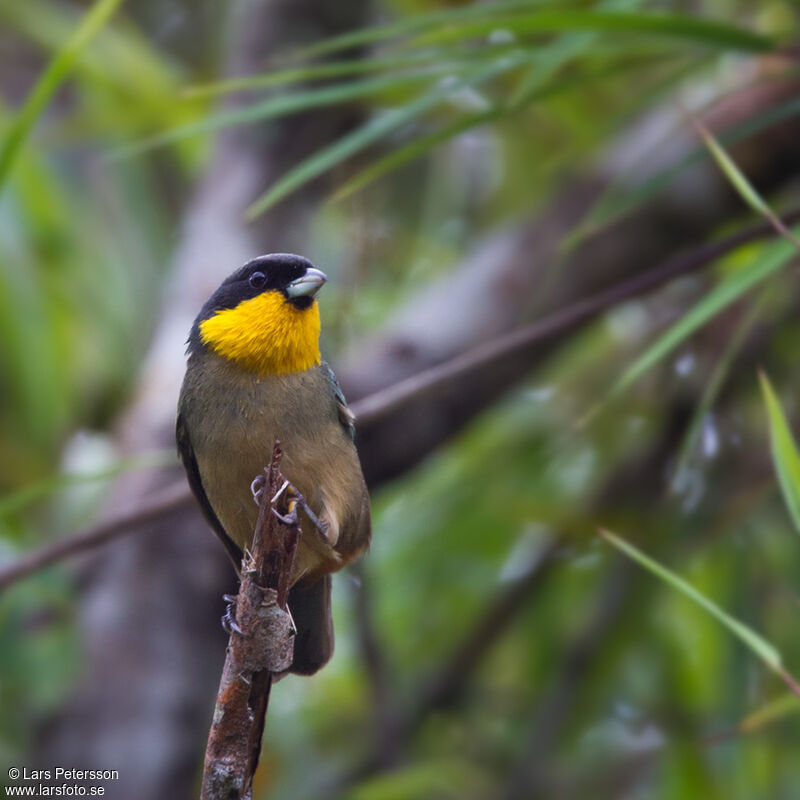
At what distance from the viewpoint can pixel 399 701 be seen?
15.7 feet

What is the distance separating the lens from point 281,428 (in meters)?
2.71

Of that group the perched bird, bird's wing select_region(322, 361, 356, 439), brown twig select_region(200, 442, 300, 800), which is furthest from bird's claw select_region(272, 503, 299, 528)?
bird's wing select_region(322, 361, 356, 439)

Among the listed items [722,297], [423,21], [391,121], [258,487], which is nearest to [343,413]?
[258,487]

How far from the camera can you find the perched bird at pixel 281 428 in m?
2.69

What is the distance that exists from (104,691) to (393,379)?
4.42 feet

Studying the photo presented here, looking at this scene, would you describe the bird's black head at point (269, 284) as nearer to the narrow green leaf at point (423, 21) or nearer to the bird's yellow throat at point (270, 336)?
the bird's yellow throat at point (270, 336)

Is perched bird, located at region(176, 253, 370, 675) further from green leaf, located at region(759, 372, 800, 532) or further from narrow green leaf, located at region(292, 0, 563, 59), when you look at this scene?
green leaf, located at region(759, 372, 800, 532)

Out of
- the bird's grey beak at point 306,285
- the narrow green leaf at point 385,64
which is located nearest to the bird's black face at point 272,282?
the bird's grey beak at point 306,285

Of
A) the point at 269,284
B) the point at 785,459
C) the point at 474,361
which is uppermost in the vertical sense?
the point at 269,284

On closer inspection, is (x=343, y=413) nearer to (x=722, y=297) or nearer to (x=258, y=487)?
(x=258, y=487)

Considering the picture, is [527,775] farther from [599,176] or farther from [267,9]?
[267,9]

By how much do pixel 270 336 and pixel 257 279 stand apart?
7.7 inches

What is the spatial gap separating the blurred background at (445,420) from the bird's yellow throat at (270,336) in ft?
1.92

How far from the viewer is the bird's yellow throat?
2.86 metres
